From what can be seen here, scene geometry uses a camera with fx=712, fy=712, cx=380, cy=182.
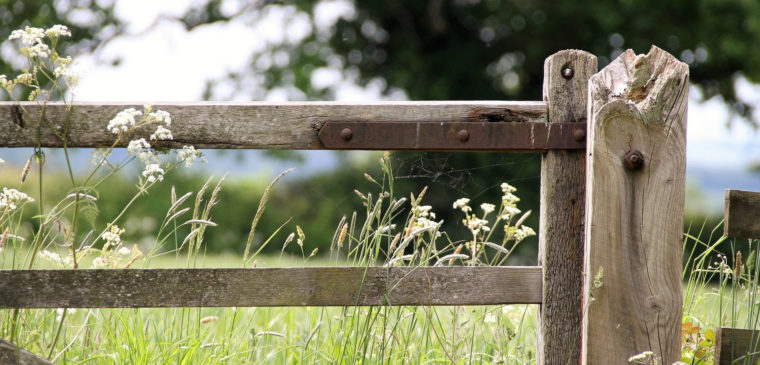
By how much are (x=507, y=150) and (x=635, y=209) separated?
1.37 ft

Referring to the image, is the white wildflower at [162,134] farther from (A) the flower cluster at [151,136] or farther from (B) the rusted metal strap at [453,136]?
(B) the rusted metal strap at [453,136]

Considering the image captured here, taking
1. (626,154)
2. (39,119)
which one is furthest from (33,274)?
(626,154)

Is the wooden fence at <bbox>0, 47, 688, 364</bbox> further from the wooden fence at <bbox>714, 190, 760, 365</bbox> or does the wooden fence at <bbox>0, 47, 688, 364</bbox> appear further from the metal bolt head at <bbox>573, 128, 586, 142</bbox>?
the wooden fence at <bbox>714, 190, 760, 365</bbox>

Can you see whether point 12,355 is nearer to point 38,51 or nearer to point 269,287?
point 269,287

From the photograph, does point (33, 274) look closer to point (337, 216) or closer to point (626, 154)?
point (626, 154)

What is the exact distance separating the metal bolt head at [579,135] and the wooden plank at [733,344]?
0.75 meters

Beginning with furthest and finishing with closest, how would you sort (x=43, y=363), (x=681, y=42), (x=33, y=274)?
(x=681, y=42) < (x=33, y=274) < (x=43, y=363)

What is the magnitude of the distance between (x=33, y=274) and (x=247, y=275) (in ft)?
1.96

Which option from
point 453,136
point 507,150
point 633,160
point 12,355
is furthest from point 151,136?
point 633,160

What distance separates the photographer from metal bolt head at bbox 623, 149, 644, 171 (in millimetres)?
2107

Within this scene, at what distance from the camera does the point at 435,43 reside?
13438 millimetres

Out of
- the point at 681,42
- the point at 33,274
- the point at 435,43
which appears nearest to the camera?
the point at 33,274

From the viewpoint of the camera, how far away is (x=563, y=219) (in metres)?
2.24

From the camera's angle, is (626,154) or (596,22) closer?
(626,154)
